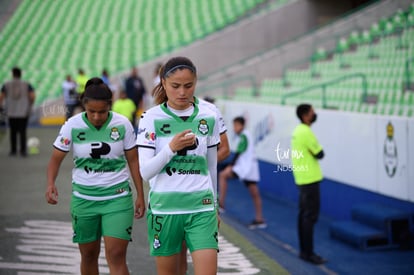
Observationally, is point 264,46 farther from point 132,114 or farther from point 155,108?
point 155,108

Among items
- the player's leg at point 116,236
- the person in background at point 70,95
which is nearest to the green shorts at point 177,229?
the player's leg at point 116,236

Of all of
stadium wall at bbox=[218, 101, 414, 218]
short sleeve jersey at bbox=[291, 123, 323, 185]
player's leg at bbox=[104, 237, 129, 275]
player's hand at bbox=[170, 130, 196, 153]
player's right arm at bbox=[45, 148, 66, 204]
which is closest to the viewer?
player's hand at bbox=[170, 130, 196, 153]

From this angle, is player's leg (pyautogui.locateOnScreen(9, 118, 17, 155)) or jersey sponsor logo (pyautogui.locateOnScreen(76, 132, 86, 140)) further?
player's leg (pyautogui.locateOnScreen(9, 118, 17, 155))

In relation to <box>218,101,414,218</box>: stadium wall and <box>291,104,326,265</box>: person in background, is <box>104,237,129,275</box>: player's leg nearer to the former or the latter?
<box>291,104,326,265</box>: person in background

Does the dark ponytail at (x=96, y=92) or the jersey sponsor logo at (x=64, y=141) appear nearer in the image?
the dark ponytail at (x=96, y=92)

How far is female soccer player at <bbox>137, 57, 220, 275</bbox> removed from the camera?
5340 mm

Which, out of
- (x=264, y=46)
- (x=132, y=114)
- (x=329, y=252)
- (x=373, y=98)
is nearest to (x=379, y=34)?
(x=373, y=98)

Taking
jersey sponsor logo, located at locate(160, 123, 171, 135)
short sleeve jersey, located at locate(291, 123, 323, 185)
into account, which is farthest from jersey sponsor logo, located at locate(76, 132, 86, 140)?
short sleeve jersey, located at locate(291, 123, 323, 185)

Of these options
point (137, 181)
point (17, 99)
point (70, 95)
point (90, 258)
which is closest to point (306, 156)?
point (137, 181)

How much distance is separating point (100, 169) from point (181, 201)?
4.50 feet

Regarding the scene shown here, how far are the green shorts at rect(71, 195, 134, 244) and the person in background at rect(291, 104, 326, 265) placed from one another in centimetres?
368

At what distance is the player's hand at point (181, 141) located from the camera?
521 cm

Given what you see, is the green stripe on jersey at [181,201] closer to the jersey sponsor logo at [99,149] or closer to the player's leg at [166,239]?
the player's leg at [166,239]

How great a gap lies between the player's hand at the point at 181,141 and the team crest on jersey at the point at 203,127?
20 cm
